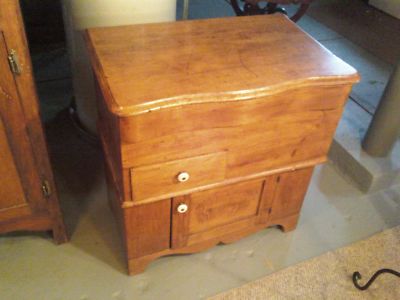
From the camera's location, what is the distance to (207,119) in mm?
943

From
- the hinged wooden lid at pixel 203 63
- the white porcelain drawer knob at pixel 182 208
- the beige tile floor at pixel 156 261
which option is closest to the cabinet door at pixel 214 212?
the white porcelain drawer knob at pixel 182 208

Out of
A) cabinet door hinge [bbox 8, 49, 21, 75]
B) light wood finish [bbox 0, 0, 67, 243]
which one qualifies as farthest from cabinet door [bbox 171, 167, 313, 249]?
cabinet door hinge [bbox 8, 49, 21, 75]

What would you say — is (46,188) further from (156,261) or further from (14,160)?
(156,261)

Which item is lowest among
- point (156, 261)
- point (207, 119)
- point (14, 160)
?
point (156, 261)

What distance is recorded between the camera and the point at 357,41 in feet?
9.07

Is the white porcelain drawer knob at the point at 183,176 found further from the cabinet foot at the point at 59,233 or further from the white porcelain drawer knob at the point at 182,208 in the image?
the cabinet foot at the point at 59,233

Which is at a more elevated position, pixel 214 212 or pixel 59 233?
pixel 214 212

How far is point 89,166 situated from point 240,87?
97 cm

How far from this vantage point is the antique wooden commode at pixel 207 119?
2.99 feet

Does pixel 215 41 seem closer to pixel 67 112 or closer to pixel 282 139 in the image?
pixel 282 139

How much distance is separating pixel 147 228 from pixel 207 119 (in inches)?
16.0

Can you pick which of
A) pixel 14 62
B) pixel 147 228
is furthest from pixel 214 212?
pixel 14 62

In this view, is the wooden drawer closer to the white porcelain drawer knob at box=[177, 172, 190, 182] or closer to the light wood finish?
the white porcelain drawer knob at box=[177, 172, 190, 182]

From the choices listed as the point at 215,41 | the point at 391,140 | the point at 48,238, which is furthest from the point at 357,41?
the point at 48,238
